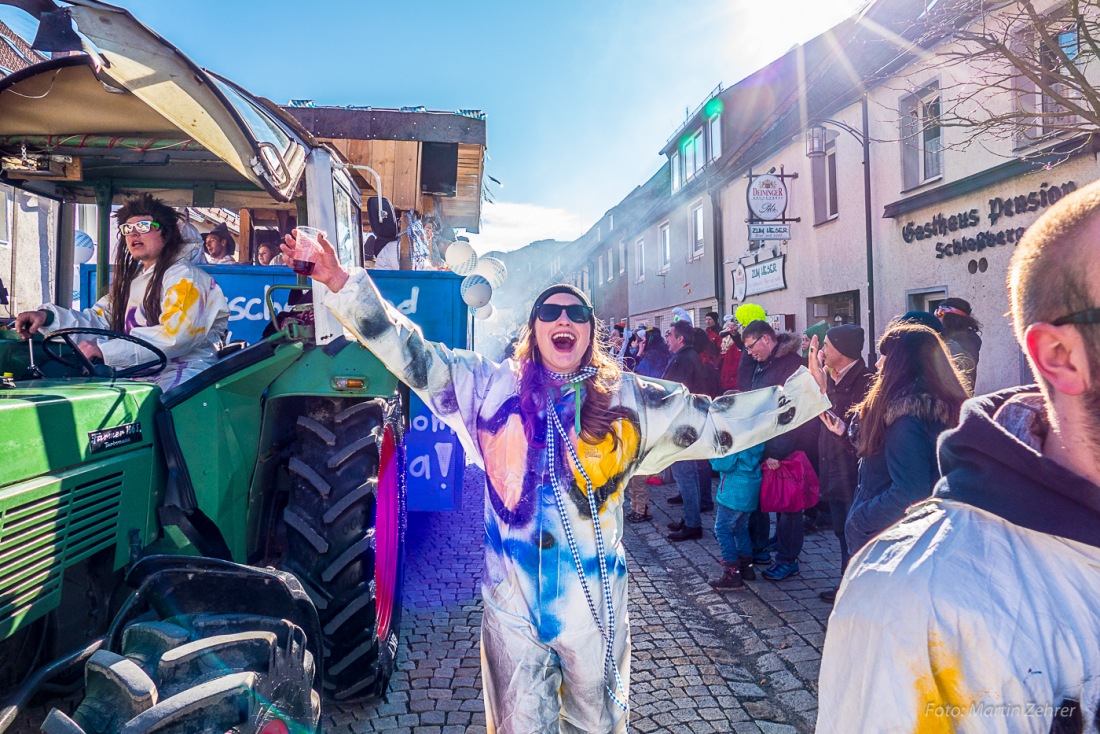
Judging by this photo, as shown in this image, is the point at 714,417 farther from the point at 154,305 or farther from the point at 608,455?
the point at 154,305

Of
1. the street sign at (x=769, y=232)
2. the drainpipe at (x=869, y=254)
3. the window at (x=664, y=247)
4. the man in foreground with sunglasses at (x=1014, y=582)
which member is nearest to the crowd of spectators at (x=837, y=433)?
the man in foreground with sunglasses at (x=1014, y=582)

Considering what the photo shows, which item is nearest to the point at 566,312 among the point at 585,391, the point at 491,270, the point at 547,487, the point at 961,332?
the point at 585,391

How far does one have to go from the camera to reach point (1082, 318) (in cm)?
93

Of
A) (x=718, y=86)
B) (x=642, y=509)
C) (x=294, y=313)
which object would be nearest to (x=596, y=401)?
(x=294, y=313)

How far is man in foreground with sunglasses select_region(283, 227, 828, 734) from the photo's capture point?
215 centimetres

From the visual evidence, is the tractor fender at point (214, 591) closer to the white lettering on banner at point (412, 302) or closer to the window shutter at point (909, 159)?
the white lettering on banner at point (412, 302)

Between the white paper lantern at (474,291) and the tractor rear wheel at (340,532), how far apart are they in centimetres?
254

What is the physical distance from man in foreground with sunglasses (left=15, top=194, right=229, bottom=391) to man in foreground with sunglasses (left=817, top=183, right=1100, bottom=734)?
2.65 metres

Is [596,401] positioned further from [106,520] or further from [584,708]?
[106,520]

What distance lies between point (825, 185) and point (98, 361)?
13.0m

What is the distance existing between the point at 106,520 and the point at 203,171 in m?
1.93

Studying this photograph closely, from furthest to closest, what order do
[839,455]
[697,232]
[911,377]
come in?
[697,232] < [839,455] < [911,377]

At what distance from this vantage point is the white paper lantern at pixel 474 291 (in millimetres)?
5695

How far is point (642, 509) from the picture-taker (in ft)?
22.4
